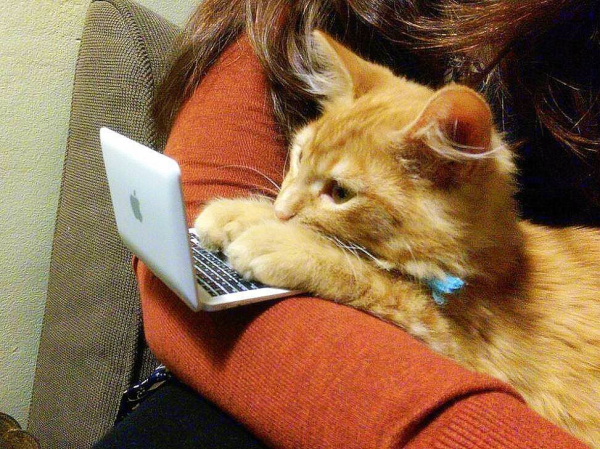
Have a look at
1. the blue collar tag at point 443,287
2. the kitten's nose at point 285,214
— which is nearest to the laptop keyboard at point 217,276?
the kitten's nose at point 285,214

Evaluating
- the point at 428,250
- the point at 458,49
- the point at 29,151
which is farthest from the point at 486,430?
the point at 29,151

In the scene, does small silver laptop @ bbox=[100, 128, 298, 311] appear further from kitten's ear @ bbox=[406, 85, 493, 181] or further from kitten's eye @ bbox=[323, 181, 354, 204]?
kitten's ear @ bbox=[406, 85, 493, 181]

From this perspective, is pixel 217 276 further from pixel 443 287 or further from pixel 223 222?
Answer: pixel 443 287

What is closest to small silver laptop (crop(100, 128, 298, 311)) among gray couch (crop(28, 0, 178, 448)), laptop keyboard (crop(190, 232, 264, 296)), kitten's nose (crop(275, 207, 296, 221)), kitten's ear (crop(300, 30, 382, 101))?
laptop keyboard (crop(190, 232, 264, 296))

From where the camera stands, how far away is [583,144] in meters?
1.09

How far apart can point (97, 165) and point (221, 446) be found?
2.87 feet

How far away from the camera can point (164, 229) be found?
0.62 metres

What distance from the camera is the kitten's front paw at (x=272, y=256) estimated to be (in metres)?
0.74

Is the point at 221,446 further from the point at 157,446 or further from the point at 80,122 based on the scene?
the point at 80,122

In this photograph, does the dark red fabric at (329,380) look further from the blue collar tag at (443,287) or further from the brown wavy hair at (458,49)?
the brown wavy hair at (458,49)

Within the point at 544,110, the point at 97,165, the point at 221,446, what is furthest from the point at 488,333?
→ the point at 97,165

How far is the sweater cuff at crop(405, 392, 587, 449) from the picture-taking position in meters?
0.55

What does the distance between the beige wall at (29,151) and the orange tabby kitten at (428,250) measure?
2.86ft

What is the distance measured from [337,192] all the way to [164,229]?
1.11 ft
